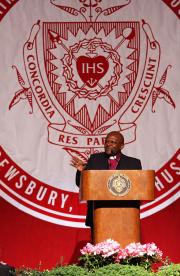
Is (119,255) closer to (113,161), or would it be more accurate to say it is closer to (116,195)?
(116,195)

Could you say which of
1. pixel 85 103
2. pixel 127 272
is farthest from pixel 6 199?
pixel 127 272

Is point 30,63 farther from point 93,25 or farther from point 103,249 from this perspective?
point 103,249

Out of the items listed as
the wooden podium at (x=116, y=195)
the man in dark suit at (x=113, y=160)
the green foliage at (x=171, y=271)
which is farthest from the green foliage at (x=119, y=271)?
the man in dark suit at (x=113, y=160)

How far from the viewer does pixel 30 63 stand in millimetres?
6602

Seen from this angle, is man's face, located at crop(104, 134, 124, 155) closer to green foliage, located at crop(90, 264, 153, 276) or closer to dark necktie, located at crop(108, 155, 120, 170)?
dark necktie, located at crop(108, 155, 120, 170)

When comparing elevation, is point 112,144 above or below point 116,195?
above

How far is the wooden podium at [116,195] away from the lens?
4.96 m

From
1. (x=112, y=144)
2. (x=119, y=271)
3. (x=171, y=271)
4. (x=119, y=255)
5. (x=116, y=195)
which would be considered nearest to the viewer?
(x=171, y=271)

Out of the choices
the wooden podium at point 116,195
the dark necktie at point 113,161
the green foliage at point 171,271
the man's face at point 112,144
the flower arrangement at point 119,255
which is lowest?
the green foliage at point 171,271

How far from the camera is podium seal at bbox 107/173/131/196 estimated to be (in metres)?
4.96

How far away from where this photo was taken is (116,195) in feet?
16.3

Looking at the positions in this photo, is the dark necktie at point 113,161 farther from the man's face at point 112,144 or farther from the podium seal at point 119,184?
the podium seal at point 119,184

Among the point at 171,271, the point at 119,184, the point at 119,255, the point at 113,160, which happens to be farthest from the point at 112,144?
the point at 171,271

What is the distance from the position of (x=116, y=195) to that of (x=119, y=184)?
7 cm
